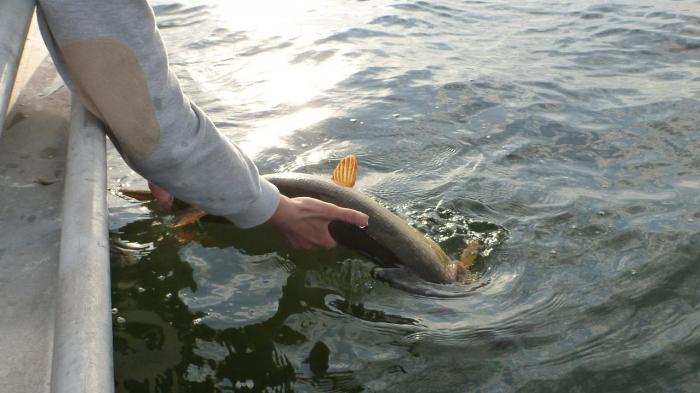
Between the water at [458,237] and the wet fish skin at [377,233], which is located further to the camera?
the wet fish skin at [377,233]

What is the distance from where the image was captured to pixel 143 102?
7.32ft

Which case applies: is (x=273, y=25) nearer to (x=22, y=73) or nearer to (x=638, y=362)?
(x=22, y=73)

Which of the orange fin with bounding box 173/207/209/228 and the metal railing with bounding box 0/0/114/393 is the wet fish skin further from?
the metal railing with bounding box 0/0/114/393

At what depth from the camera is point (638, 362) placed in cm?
292

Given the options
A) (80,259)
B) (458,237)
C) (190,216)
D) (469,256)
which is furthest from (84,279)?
(458,237)

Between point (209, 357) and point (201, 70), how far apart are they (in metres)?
5.23

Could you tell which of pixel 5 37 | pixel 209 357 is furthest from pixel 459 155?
pixel 5 37

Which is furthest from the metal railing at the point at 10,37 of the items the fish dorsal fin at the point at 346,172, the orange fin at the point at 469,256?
the orange fin at the point at 469,256

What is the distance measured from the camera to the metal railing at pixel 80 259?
1396mm

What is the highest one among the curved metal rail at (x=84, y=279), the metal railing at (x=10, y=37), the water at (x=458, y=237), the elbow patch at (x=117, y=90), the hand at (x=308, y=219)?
the metal railing at (x=10, y=37)

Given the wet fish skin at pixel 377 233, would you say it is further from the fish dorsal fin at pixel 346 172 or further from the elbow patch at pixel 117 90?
the elbow patch at pixel 117 90

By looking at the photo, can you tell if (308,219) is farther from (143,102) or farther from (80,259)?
(80,259)

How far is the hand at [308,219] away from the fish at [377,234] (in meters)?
0.25

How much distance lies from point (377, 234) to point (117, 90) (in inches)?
66.4
